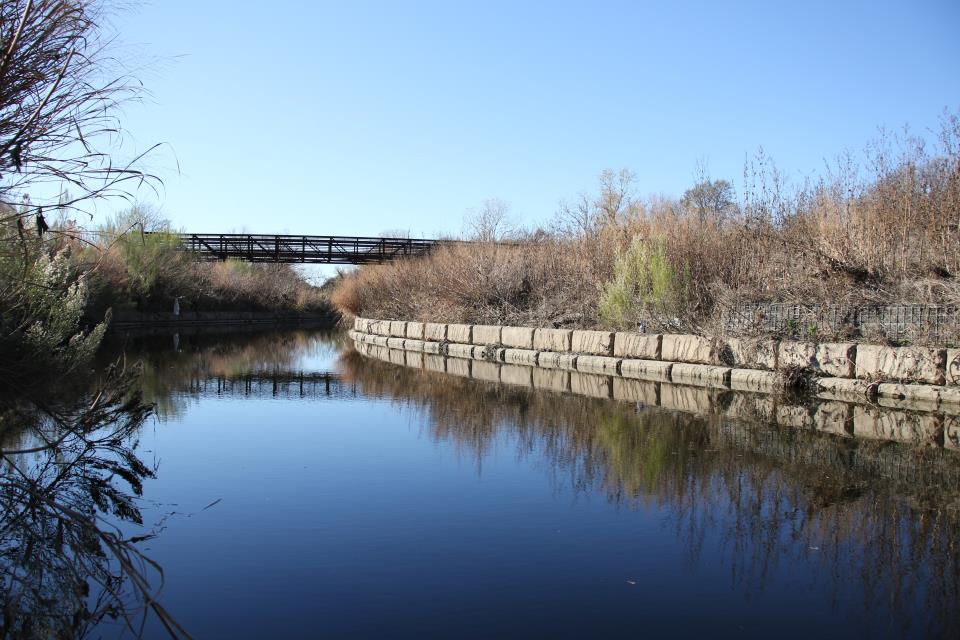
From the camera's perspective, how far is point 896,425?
9.26m

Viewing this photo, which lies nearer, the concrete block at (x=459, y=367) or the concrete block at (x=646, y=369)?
the concrete block at (x=646, y=369)

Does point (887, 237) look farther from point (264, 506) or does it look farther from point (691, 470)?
point (264, 506)

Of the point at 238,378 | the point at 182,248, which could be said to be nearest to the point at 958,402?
the point at 238,378

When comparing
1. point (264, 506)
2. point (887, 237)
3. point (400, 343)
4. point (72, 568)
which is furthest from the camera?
point (400, 343)

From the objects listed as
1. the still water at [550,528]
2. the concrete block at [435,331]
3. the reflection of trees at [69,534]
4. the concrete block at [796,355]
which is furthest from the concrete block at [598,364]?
the reflection of trees at [69,534]

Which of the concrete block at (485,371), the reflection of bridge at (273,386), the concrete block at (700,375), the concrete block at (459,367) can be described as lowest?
the reflection of bridge at (273,386)

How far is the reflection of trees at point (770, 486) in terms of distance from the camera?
4.79 meters

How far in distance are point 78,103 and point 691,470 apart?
17.8 ft

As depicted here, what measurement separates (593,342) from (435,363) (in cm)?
394

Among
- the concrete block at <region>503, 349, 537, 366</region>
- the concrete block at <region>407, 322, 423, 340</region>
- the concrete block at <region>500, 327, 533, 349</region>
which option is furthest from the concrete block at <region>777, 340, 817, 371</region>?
the concrete block at <region>407, 322, 423, 340</region>

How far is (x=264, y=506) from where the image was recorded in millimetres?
6234

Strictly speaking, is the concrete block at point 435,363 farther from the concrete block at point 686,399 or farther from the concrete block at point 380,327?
the concrete block at point 380,327

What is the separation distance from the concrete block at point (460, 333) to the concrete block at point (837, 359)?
965 centimetres

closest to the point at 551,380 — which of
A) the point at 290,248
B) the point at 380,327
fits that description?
the point at 380,327
